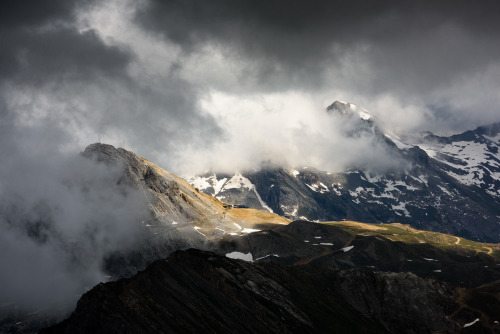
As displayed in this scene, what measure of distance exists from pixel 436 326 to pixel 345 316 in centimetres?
3881

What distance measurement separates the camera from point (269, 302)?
13825cm

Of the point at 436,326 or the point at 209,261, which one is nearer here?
the point at 209,261

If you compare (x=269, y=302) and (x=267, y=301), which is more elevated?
(x=267, y=301)

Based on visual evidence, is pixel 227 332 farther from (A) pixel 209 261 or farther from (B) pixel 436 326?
(B) pixel 436 326

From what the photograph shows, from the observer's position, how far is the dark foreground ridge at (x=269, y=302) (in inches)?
3962

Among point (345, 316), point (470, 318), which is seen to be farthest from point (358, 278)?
point (470, 318)

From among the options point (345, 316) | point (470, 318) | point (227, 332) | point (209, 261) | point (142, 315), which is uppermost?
point (209, 261)

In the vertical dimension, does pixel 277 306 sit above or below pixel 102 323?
below

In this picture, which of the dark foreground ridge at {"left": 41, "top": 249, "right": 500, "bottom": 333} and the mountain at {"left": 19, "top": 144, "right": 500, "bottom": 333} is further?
the mountain at {"left": 19, "top": 144, "right": 500, "bottom": 333}

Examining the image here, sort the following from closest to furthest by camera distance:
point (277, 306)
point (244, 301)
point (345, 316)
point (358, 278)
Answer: point (244, 301)
point (277, 306)
point (345, 316)
point (358, 278)

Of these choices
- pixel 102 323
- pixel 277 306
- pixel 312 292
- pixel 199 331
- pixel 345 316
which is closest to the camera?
pixel 102 323

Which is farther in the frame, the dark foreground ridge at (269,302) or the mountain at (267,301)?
the mountain at (267,301)

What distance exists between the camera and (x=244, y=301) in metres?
130

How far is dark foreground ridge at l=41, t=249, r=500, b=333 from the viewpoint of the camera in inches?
3962
